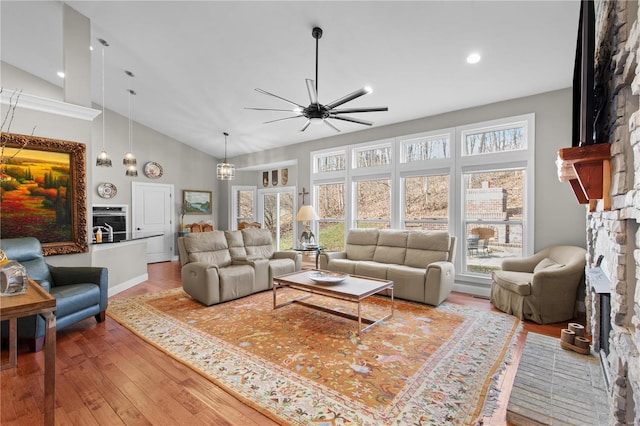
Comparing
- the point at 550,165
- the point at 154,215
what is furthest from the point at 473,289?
the point at 154,215

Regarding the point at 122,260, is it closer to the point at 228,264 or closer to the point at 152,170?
the point at 228,264

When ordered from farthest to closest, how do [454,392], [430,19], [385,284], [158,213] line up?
[158,213]
[385,284]
[430,19]
[454,392]

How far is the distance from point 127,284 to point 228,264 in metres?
1.75

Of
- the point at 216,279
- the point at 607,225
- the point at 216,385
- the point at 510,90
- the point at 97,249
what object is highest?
the point at 510,90

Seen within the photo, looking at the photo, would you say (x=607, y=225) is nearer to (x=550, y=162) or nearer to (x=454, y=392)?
(x=454, y=392)

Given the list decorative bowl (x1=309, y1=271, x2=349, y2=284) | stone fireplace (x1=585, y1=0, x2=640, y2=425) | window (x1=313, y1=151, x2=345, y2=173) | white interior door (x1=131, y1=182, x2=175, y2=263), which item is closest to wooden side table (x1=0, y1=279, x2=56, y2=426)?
decorative bowl (x1=309, y1=271, x2=349, y2=284)

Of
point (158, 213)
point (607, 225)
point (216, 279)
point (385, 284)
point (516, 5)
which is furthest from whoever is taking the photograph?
point (158, 213)

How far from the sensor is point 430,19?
2.94 metres

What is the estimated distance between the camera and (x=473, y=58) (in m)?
3.42

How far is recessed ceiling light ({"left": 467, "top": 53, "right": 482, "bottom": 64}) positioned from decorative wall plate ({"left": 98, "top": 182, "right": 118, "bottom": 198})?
7.34 meters

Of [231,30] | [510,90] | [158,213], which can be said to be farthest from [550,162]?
[158,213]

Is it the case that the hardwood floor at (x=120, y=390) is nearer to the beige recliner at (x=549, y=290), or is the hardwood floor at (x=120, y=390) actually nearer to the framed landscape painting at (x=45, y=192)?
the beige recliner at (x=549, y=290)

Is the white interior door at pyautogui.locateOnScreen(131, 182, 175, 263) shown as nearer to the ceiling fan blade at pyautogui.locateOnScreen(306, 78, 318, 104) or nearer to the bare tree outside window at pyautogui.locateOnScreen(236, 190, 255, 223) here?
the bare tree outside window at pyautogui.locateOnScreen(236, 190, 255, 223)

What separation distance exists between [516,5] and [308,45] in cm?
216
